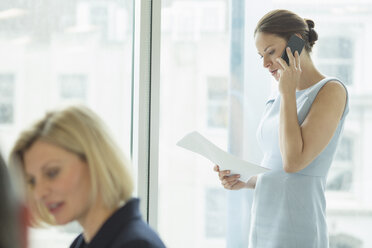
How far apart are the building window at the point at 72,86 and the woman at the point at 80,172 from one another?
0.97 metres

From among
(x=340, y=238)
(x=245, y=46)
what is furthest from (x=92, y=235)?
(x=340, y=238)

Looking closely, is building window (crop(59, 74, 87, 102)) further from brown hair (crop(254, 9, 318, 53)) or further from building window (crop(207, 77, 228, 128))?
brown hair (crop(254, 9, 318, 53))

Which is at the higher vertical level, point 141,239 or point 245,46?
point 245,46

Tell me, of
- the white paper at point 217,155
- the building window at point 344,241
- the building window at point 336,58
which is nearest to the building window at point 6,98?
the white paper at point 217,155

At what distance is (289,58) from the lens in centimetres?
177

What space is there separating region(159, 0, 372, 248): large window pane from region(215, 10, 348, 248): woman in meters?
0.54

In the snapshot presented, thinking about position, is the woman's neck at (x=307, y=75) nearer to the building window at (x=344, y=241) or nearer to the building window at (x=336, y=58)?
the building window at (x=336, y=58)

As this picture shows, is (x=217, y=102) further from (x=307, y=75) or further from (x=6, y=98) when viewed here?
(x=6, y=98)

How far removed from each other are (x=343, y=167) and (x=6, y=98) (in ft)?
4.96

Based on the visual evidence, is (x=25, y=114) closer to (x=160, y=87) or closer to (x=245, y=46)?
(x=160, y=87)

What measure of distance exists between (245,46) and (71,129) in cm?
144

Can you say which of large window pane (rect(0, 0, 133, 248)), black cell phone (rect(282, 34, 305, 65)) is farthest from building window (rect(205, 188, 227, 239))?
black cell phone (rect(282, 34, 305, 65))

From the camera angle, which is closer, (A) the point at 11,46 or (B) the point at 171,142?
(A) the point at 11,46

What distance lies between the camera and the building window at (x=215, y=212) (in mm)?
2414
